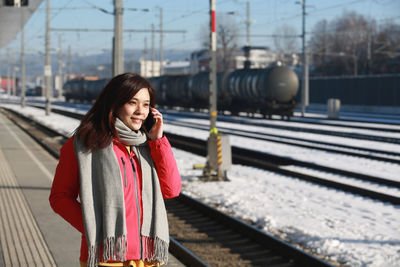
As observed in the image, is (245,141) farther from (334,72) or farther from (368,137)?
(334,72)

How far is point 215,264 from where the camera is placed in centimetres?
695

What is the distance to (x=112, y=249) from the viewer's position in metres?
2.81

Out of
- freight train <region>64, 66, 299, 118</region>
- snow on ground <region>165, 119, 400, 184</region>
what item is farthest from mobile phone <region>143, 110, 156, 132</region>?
freight train <region>64, 66, 299, 118</region>

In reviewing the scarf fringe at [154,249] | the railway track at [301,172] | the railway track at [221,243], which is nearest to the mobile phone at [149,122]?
the scarf fringe at [154,249]

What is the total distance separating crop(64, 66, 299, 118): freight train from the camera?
36438 mm

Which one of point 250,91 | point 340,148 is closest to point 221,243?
point 340,148

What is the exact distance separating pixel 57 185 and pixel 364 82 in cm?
4332

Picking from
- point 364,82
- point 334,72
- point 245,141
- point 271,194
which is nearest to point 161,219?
point 271,194

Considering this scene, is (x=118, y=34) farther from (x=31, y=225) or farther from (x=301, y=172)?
(x=31, y=225)

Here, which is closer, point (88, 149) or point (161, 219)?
point (88, 149)

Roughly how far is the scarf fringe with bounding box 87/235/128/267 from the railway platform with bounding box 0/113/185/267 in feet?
11.5

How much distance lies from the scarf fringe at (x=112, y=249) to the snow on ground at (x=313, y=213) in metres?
4.42

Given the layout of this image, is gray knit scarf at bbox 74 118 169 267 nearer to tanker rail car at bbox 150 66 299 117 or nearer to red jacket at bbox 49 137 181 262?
red jacket at bbox 49 137 181 262

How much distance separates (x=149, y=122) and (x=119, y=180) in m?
0.39
